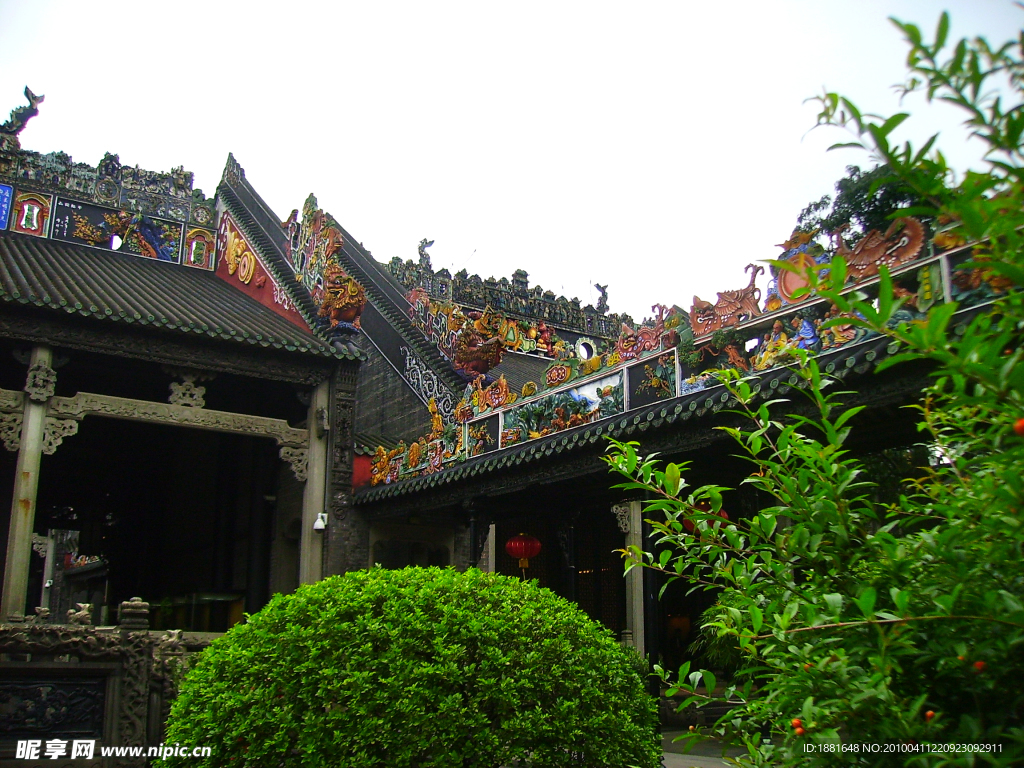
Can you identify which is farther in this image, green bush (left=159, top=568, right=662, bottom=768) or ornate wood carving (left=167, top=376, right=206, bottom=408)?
ornate wood carving (left=167, top=376, right=206, bottom=408)

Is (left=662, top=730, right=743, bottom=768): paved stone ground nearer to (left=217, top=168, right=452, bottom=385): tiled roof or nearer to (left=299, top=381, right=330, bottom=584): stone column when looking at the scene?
(left=299, top=381, right=330, bottom=584): stone column

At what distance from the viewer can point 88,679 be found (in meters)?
7.37

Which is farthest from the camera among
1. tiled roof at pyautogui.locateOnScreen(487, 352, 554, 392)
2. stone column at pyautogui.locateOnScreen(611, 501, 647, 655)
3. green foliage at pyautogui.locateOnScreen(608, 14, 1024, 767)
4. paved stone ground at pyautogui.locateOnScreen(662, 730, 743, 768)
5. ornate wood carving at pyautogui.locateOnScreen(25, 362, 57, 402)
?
tiled roof at pyautogui.locateOnScreen(487, 352, 554, 392)

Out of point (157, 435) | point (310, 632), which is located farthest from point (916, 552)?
point (157, 435)

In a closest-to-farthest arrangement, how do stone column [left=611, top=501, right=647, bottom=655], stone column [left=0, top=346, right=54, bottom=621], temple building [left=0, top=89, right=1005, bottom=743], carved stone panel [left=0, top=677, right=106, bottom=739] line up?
1. carved stone panel [left=0, top=677, right=106, bottom=739]
2. temple building [left=0, top=89, right=1005, bottom=743]
3. stone column [left=0, top=346, right=54, bottom=621]
4. stone column [left=611, top=501, right=647, bottom=655]

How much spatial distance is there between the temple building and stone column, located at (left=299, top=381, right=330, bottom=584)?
3 centimetres

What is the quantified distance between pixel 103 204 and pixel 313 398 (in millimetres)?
7372

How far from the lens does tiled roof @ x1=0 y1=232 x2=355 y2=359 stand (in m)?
12.0

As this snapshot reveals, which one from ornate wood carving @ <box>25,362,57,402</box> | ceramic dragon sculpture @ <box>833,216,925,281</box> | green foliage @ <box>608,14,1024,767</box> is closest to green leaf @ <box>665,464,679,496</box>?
green foliage @ <box>608,14,1024,767</box>

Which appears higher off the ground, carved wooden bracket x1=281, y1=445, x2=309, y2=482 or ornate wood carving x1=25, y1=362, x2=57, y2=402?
ornate wood carving x1=25, y1=362, x2=57, y2=402

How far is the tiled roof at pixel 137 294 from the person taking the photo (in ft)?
39.4

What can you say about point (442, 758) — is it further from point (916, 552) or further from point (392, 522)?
point (392, 522)

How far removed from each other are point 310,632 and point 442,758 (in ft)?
3.14

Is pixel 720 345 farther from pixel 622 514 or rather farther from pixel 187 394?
pixel 187 394
